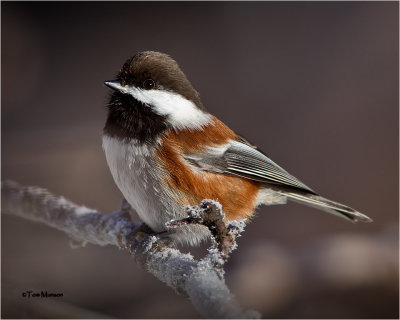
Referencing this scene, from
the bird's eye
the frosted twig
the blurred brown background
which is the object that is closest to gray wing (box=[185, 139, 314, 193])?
the bird's eye

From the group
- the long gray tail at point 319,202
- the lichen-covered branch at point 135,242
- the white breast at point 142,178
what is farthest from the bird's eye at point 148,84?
the long gray tail at point 319,202

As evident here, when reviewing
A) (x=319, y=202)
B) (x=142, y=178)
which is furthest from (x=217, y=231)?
(x=319, y=202)

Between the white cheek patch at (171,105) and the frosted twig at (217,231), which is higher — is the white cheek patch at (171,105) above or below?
above

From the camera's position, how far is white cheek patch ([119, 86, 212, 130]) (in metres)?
1.54

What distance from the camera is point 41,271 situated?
6.95 ft

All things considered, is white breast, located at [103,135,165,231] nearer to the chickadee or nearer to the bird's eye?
the chickadee

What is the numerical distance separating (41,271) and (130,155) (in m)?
0.94

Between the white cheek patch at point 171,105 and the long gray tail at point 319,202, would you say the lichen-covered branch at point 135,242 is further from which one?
the long gray tail at point 319,202

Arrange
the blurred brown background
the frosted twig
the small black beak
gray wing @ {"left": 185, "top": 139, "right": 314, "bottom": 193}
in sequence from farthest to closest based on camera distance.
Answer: the blurred brown background → gray wing @ {"left": 185, "top": 139, "right": 314, "bottom": 193} → the small black beak → the frosted twig

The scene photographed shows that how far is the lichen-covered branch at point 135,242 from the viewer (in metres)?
0.97

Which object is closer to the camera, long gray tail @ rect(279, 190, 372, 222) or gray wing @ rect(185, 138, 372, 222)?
gray wing @ rect(185, 138, 372, 222)

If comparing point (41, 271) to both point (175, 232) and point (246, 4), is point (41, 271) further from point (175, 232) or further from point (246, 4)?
point (246, 4)

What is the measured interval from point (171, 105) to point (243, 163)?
1.24 feet

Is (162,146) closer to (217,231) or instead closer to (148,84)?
(148,84)
